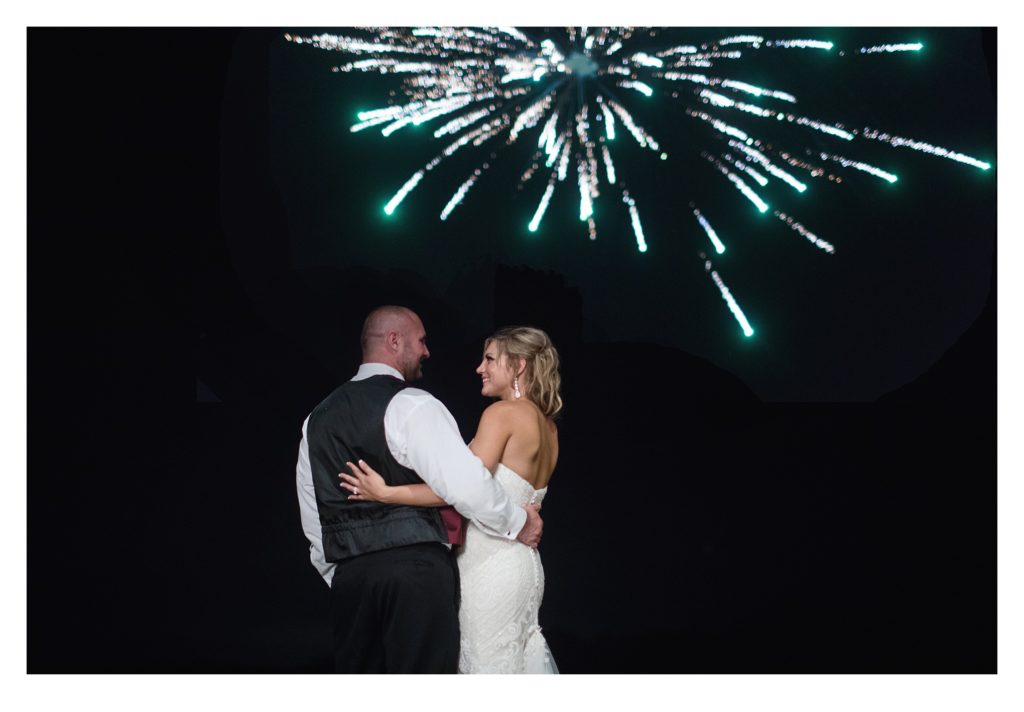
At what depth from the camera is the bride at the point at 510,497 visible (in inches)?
167

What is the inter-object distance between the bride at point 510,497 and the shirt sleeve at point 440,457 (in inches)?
3.3

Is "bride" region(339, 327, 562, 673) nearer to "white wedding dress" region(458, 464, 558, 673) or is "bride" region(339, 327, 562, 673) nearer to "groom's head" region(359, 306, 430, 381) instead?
"white wedding dress" region(458, 464, 558, 673)

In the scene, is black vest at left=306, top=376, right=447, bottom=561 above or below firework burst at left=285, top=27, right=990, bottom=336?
below

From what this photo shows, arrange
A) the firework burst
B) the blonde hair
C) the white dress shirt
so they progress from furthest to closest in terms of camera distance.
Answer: the firework burst → the blonde hair → the white dress shirt

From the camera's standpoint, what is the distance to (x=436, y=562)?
13.7 ft

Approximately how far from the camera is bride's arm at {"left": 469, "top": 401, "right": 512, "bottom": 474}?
429 cm

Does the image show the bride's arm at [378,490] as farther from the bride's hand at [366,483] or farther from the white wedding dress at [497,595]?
the white wedding dress at [497,595]

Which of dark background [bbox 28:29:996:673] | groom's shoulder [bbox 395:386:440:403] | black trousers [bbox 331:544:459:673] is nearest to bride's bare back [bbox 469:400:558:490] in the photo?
groom's shoulder [bbox 395:386:440:403]

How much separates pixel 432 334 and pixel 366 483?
1.23m

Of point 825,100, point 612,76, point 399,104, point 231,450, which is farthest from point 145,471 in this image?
point 825,100

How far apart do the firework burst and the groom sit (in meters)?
1.39

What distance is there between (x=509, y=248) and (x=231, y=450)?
150cm

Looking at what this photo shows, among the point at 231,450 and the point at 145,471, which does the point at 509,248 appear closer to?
the point at 231,450

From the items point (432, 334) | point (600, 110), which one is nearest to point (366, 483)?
point (432, 334)
